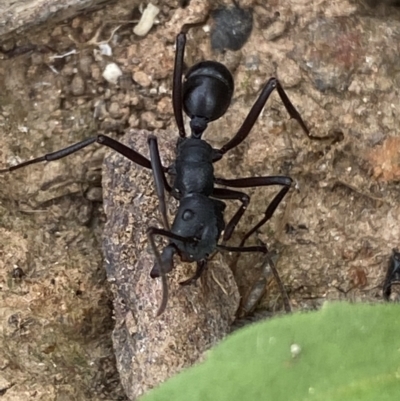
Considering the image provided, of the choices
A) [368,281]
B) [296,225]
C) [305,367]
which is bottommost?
[368,281]

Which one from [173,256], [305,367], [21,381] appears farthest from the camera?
[173,256]

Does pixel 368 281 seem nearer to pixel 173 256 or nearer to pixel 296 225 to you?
pixel 296 225

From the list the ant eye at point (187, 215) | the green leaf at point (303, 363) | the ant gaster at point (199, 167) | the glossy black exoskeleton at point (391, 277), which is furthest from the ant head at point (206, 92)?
the green leaf at point (303, 363)

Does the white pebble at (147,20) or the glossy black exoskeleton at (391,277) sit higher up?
the white pebble at (147,20)

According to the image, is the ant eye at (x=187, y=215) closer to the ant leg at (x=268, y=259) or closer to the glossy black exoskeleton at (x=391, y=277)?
the ant leg at (x=268, y=259)

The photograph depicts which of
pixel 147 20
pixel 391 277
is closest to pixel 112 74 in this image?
pixel 147 20

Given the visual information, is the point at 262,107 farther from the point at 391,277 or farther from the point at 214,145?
the point at 391,277

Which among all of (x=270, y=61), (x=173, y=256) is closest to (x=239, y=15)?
(x=270, y=61)

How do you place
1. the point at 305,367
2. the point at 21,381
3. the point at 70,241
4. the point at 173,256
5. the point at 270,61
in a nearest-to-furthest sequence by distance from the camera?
1. the point at 305,367
2. the point at 21,381
3. the point at 173,256
4. the point at 70,241
5. the point at 270,61
